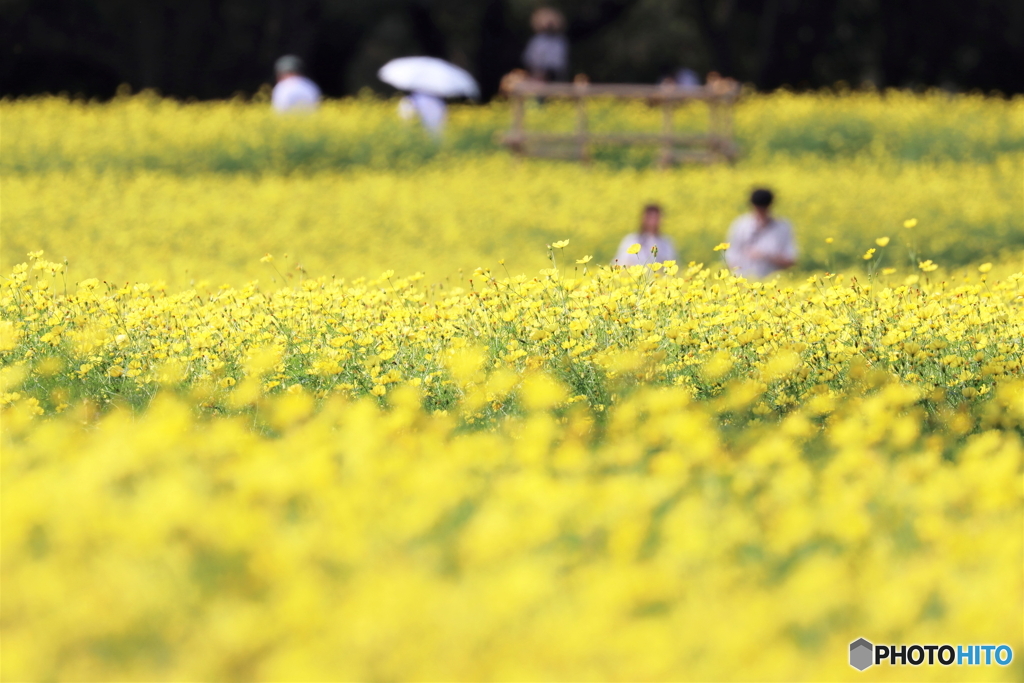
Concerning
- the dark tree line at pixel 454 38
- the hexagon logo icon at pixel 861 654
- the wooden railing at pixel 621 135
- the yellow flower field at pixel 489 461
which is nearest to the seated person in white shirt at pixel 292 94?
the wooden railing at pixel 621 135

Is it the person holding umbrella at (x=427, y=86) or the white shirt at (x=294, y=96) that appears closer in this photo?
the white shirt at (x=294, y=96)

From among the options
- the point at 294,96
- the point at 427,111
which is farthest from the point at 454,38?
the point at 294,96

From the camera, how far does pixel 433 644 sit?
99.7 inches

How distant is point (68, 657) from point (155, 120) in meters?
16.3

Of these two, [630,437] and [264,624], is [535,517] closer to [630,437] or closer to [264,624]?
[264,624]

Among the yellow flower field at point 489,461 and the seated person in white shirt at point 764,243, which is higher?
the seated person in white shirt at point 764,243

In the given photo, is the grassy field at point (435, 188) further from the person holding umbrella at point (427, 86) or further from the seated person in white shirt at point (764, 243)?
the seated person in white shirt at point (764, 243)

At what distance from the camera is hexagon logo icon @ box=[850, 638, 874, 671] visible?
9.57 ft

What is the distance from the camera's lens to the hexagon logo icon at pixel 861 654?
2.92m

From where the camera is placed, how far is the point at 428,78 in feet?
59.6

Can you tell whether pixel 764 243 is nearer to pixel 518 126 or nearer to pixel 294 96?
pixel 518 126

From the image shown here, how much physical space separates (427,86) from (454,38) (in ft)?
23.5

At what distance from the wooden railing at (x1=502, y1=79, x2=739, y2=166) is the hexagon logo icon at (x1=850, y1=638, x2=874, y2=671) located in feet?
50.2

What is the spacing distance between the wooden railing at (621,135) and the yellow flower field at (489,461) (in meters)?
6.02
